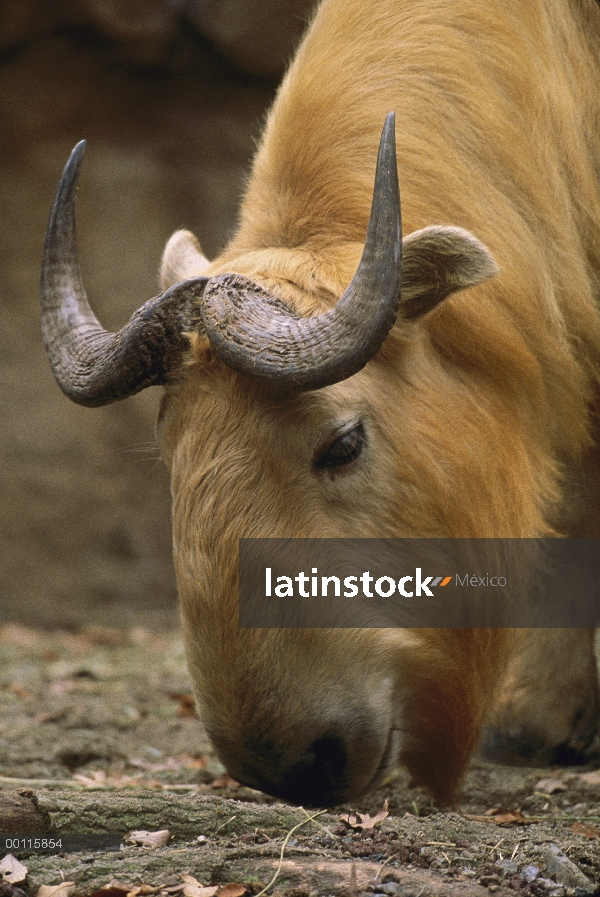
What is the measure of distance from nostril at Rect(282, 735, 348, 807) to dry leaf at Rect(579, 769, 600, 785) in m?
1.58

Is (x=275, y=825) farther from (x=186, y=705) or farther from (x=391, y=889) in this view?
(x=186, y=705)

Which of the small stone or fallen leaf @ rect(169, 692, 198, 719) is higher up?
the small stone

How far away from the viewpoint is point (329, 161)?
11.1 feet

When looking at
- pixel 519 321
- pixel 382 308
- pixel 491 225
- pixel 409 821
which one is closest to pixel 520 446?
pixel 519 321

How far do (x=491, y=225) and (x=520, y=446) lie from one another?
709 mm

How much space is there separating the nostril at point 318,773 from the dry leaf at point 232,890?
35 cm

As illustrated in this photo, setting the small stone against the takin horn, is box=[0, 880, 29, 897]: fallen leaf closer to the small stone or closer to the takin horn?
the small stone

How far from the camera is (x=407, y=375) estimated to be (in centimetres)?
306

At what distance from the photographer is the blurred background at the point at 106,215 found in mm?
7961

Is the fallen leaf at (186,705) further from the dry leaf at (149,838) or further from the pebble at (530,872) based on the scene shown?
the pebble at (530,872)

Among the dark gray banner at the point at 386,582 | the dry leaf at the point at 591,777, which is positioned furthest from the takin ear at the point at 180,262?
the dry leaf at the point at 591,777

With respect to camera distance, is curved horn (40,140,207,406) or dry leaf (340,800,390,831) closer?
curved horn (40,140,207,406)

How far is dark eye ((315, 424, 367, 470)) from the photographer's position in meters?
2.87

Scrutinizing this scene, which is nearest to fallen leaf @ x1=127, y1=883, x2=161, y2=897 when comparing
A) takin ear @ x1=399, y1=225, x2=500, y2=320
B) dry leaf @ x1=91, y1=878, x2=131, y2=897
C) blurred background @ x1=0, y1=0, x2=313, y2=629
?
dry leaf @ x1=91, y1=878, x2=131, y2=897
